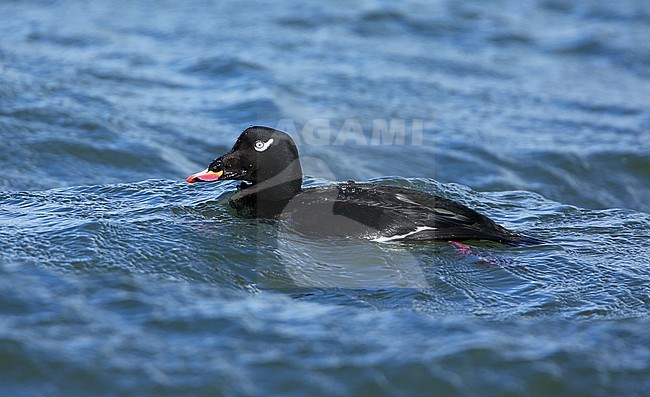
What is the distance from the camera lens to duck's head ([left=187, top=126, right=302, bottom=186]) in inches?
316

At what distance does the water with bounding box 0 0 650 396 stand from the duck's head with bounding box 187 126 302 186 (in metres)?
0.44

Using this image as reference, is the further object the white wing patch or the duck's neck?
the duck's neck

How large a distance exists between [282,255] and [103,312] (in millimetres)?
1520

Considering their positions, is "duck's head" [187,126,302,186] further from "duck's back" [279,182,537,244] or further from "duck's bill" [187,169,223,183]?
"duck's back" [279,182,537,244]

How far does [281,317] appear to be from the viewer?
6410mm

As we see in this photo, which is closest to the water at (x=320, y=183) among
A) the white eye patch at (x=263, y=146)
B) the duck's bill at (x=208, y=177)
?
the duck's bill at (x=208, y=177)

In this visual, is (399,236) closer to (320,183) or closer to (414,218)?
(414,218)

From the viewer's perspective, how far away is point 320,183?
9.41 metres

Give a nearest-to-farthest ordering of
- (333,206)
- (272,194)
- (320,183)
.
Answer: (333,206) < (272,194) < (320,183)

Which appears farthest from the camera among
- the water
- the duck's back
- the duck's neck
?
the duck's neck

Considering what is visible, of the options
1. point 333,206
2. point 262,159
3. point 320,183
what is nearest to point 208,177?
point 262,159

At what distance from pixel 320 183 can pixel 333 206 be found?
1.87 metres

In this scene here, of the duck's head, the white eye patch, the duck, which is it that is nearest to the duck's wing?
the duck

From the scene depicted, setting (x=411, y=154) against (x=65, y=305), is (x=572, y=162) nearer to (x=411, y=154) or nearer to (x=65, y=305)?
(x=411, y=154)
